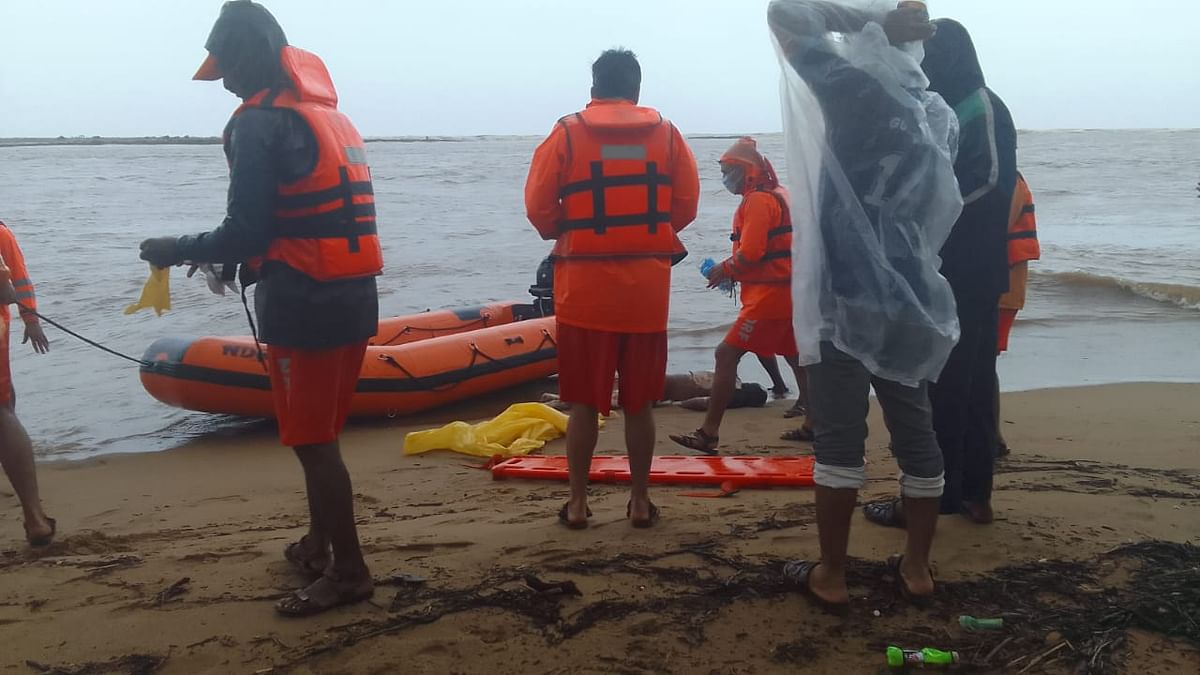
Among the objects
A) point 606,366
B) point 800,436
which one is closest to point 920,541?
point 606,366

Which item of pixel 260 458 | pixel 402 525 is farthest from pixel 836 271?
pixel 260 458

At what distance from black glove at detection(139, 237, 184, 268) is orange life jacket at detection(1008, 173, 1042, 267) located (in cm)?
356

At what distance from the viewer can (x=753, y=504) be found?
12.4 ft

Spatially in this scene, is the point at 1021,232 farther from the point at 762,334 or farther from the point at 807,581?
the point at 807,581

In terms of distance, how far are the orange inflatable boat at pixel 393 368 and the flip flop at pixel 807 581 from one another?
13.3 feet

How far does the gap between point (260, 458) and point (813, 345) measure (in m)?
4.14

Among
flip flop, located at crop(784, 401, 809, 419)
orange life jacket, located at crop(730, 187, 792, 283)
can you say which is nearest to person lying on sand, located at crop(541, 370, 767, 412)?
flip flop, located at crop(784, 401, 809, 419)

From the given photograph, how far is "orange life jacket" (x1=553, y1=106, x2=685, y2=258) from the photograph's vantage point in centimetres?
332

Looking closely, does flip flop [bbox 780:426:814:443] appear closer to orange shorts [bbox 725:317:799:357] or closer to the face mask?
orange shorts [bbox 725:317:799:357]

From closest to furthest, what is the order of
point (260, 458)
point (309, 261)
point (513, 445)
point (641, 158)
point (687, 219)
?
point (309, 261)
point (641, 158)
point (687, 219)
point (513, 445)
point (260, 458)

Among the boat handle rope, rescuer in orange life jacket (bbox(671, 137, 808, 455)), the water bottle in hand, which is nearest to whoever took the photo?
rescuer in orange life jacket (bbox(671, 137, 808, 455))

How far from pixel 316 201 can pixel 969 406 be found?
91.1 inches

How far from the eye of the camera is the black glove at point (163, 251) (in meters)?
2.61

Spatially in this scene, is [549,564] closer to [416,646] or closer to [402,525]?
[416,646]
